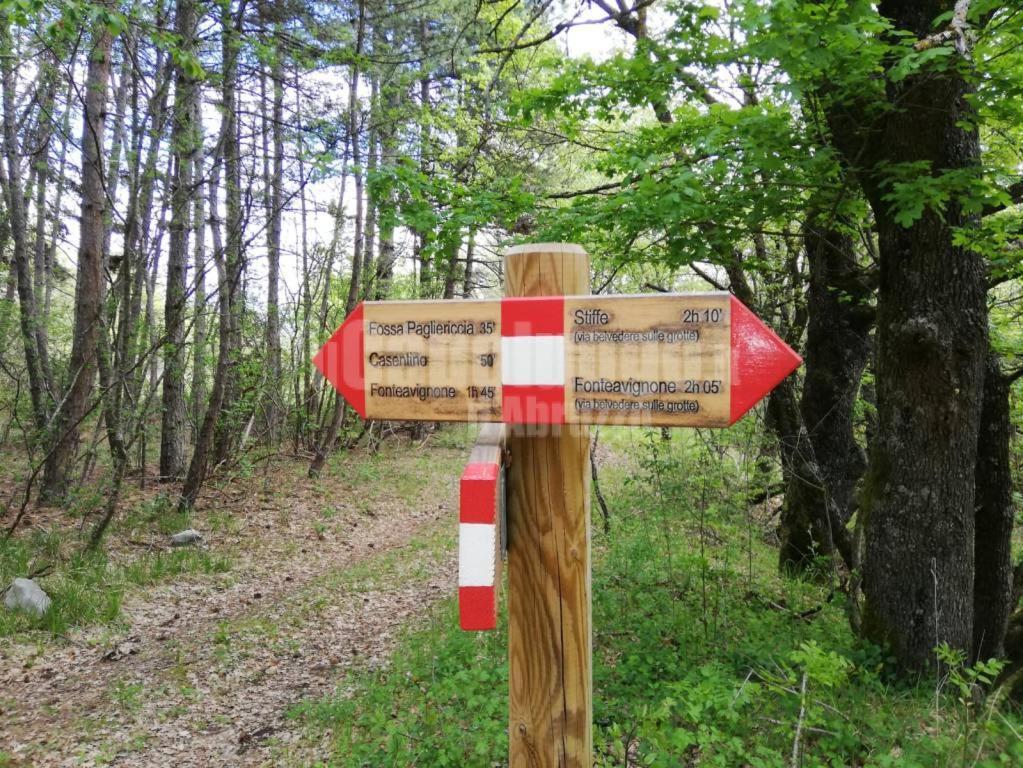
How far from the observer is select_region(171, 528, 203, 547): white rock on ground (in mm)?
7578

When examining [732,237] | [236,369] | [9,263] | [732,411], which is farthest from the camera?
[9,263]

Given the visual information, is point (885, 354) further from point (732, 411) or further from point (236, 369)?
point (236, 369)

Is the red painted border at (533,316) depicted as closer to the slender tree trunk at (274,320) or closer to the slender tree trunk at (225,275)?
the slender tree trunk at (225,275)

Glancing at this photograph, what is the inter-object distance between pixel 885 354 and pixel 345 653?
4700 mm

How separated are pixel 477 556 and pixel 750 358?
2.55 ft

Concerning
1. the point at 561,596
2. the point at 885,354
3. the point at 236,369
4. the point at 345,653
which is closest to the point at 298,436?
the point at 236,369

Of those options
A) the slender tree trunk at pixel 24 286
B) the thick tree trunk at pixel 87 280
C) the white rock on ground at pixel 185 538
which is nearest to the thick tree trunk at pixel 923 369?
the white rock on ground at pixel 185 538

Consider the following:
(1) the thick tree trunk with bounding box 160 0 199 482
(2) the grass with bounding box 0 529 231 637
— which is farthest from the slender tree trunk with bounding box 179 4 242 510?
(2) the grass with bounding box 0 529 231 637

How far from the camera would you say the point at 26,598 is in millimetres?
5375

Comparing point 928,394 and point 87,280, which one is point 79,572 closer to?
point 87,280

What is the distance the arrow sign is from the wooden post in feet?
0.48

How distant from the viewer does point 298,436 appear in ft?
43.8

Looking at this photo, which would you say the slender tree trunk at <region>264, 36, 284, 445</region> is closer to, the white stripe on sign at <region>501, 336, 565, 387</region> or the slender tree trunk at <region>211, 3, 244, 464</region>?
the slender tree trunk at <region>211, 3, 244, 464</region>

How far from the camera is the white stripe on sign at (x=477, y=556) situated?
4.64 ft
